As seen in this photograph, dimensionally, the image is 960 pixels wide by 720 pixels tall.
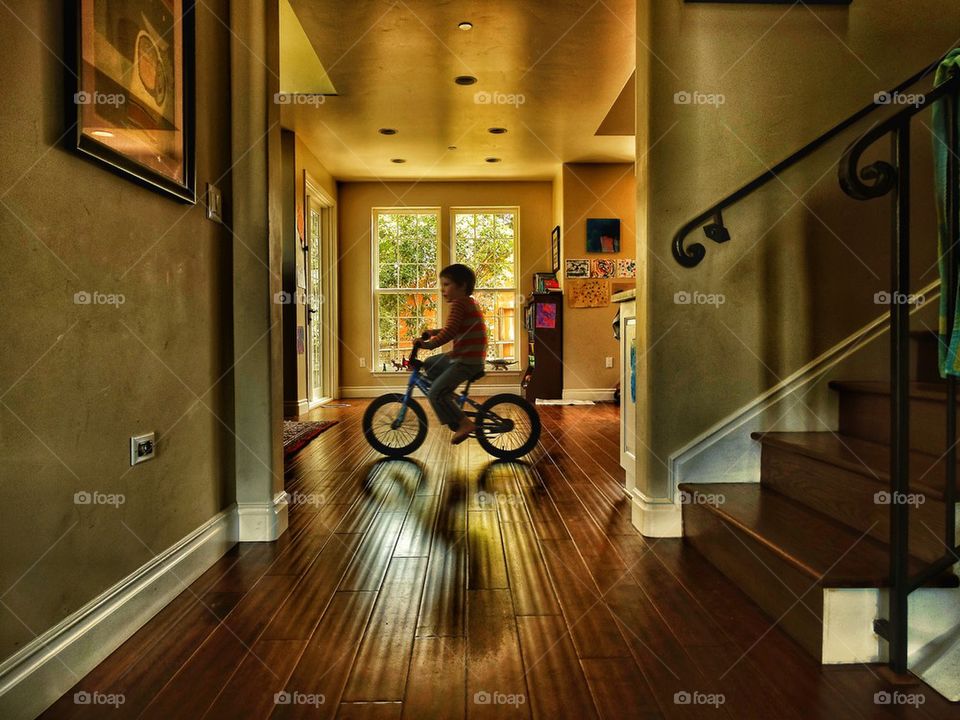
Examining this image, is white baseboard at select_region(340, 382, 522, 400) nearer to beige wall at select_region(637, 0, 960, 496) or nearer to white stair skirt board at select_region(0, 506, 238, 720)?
beige wall at select_region(637, 0, 960, 496)

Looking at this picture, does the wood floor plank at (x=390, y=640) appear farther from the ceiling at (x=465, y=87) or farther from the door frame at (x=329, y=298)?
the door frame at (x=329, y=298)

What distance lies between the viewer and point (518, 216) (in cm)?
810

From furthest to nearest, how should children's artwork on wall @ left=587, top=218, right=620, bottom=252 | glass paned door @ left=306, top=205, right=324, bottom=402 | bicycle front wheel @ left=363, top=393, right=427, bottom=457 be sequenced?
children's artwork on wall @ left=587, top=218, right=620, bottom=252 < glass paned door @ left=306, top=205, right=324, bottom=402 < bicycle front wheel @ left=363, top=393, right=427, bottom=457

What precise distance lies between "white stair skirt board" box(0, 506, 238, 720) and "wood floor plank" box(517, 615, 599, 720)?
88 cm

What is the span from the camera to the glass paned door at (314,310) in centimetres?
690

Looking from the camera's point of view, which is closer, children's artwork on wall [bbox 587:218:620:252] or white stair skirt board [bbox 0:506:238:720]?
white stair skirt board [bbox 0:506:238:720]

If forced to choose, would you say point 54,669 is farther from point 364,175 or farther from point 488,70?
point 364,175

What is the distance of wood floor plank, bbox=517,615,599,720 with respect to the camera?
48.2 inches

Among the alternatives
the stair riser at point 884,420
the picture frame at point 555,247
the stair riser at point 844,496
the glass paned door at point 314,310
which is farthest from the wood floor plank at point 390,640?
the picture frame at point 555,247

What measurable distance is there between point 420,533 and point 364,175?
6212 millimetres

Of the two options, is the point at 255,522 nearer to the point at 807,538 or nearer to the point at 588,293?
the point at 807,538

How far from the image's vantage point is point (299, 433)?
16.0 ft

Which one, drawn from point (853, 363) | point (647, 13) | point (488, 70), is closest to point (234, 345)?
point (647, 13)

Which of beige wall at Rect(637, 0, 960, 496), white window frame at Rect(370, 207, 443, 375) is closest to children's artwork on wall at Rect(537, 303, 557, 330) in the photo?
white window frame at Rect(370, 207, 443, 375)
